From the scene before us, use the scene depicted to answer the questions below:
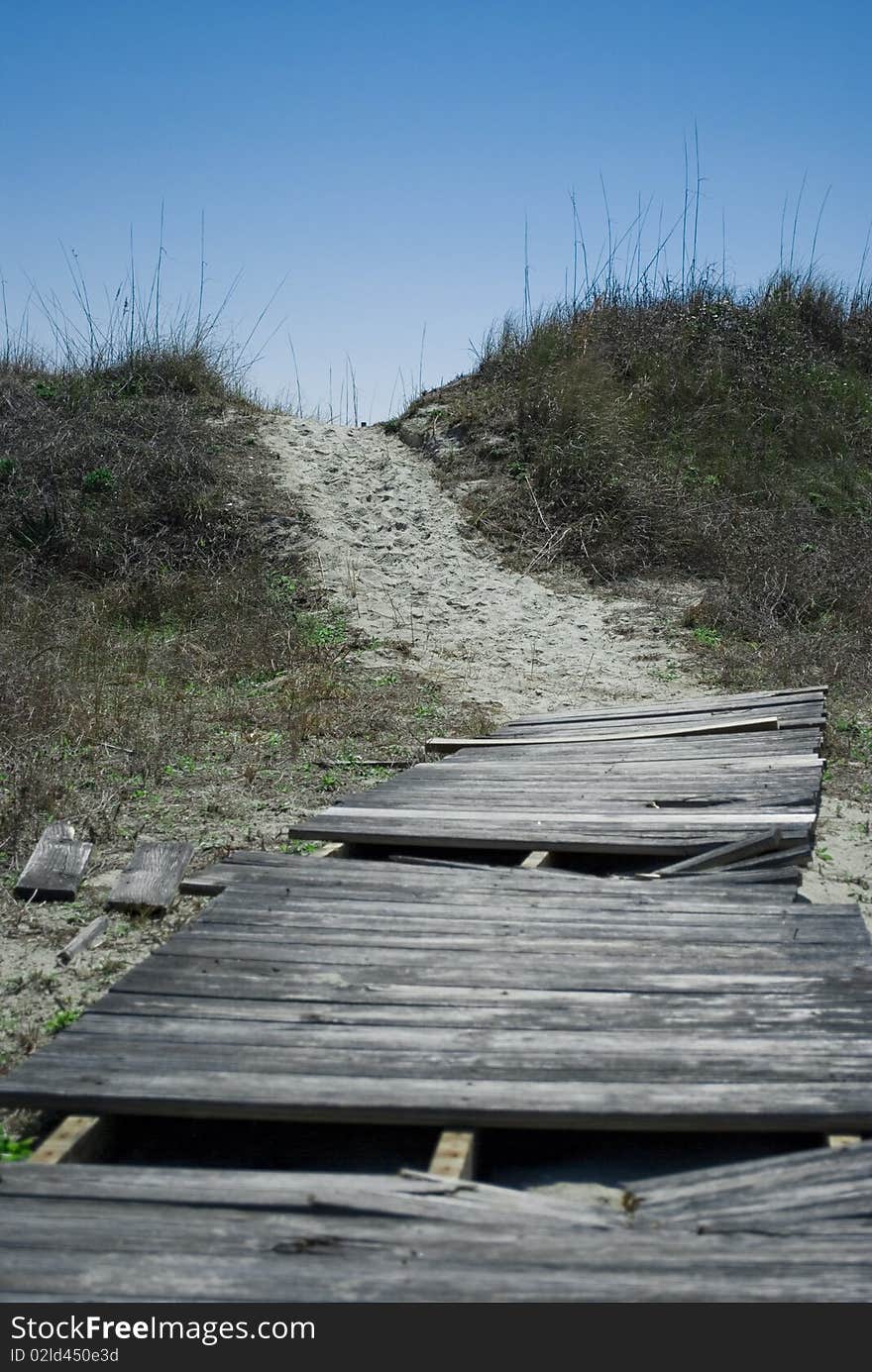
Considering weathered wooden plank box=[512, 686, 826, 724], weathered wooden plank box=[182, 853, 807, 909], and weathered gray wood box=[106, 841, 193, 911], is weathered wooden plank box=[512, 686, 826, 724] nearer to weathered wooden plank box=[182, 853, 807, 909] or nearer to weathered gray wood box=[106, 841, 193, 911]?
weathered gray wood box=[106, 841, 193, 911]

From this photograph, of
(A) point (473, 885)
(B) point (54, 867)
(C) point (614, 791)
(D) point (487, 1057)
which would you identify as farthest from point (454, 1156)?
(B) point (54, 867)

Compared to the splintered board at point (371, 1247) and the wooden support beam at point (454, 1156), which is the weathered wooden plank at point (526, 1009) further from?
the splintered board at point (371, 1247)

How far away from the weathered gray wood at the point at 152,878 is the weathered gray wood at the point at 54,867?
0.74 ft

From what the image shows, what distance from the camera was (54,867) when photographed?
536 cm

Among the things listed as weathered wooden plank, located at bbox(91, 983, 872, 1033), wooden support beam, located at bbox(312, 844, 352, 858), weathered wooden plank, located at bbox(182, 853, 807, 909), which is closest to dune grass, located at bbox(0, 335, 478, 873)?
wooden support beam, located at bbox(312, 844, 352, 858)

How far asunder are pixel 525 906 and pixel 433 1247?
1.87 metres

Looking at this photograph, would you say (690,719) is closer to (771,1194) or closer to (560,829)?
(560,829)

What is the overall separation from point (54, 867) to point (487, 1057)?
10.2ft

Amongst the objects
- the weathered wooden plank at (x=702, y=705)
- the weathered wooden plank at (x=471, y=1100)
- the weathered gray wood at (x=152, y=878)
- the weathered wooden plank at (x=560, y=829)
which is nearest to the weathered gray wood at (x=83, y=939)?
the weathered gray wood at (x=152, y=878)

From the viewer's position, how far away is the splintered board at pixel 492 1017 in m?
2.66

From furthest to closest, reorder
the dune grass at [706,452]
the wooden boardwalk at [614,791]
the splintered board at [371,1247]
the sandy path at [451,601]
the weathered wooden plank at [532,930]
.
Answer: the dune grass at [706,452], the sandy path at [451,601], the wooden boardwalk at [614,791], the weathered wooden plank at [532,930], the splintered board at [371,1247]

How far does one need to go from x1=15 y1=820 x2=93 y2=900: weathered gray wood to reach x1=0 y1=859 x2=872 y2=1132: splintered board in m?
1.47

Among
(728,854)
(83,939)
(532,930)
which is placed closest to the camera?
(532,930)
